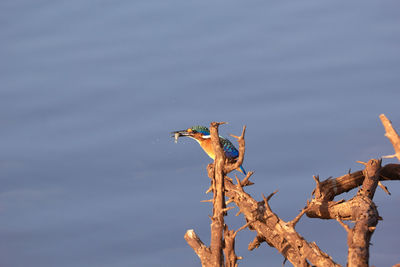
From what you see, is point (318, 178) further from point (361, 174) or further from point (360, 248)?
point (360, 248)

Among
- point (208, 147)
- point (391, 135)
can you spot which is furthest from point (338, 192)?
point (391, 135)

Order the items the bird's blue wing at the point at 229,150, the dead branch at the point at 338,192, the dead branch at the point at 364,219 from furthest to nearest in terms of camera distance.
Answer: the bird's blue wing at the point at 229,150
the dead branch at the point at 338,192
the dead branch at the point at 364,219

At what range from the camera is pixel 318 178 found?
1936 centimetres

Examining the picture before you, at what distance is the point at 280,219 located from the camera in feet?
57.4

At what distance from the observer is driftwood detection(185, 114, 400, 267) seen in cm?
1595

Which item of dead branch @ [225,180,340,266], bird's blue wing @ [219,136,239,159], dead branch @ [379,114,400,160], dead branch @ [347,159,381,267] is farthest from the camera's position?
bird's blue wing @ [219,136,239,159]

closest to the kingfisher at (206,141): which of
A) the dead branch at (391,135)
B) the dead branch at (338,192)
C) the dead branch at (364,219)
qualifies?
the dead branch at (338,192)

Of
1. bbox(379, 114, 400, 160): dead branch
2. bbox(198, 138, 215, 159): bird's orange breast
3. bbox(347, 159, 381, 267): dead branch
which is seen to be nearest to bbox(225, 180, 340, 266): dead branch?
bbox(347, 159, 381, 267): dead branch

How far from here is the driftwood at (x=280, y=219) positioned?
1595cm

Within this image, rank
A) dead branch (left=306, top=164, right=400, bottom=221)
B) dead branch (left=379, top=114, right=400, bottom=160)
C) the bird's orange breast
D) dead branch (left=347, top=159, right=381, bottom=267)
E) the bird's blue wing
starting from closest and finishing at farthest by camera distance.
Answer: dead branch (left=379, top=114, right=400, bottom=160)
dead branch (left=347, top=159, right=381, bottom=267)
dead branch (left=306, top=164, right=400, bottom=221)
the bird's orange breast
the bird's blue wing

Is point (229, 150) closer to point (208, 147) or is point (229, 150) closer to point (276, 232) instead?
point (208, 147)

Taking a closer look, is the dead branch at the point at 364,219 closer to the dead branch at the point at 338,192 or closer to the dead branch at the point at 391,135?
the dead branch at the point at 338,192

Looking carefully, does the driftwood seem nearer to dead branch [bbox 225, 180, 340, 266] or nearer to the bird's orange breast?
dead branch [bbox 225, 180, 340, 266]

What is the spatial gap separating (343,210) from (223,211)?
391cm
